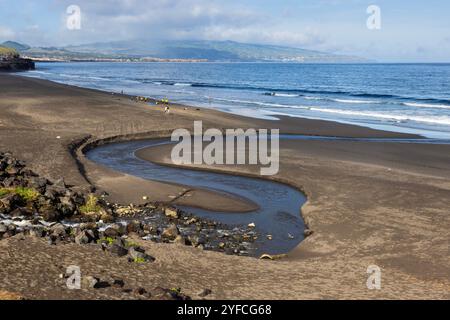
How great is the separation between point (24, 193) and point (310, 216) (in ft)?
30.7

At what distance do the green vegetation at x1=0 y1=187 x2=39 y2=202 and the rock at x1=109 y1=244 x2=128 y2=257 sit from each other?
18.2 ft

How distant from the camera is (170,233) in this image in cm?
1328

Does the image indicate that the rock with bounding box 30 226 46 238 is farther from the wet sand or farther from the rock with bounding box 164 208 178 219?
the rock with bounding box 164 208 178 219

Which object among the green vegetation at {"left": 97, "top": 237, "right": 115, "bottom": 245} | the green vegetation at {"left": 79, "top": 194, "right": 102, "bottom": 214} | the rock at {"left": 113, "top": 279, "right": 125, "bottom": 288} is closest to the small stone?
the rock at {"left": 113, "top": 279, "right": 125, "bottom": 288}

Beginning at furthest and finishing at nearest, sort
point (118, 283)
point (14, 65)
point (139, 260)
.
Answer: point (14, 65) → point (139, 260) → point (118, 283)

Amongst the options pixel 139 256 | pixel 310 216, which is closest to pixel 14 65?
pixel 310 216

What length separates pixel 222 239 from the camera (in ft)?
44.3

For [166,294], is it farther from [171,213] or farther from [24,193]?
[24,193]

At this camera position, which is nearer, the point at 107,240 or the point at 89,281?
the point at 89,281

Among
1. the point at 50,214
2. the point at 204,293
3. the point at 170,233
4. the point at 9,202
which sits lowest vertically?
the point at 170,233

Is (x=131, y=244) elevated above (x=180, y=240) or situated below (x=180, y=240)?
above

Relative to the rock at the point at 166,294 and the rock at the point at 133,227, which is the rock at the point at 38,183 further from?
the rock at the point at 166,294

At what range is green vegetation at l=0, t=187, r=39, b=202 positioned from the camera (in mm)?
15273
